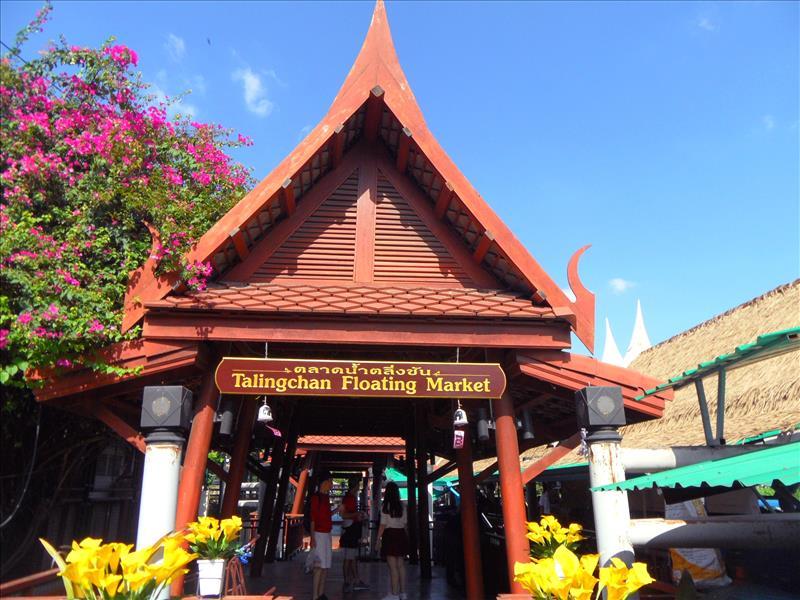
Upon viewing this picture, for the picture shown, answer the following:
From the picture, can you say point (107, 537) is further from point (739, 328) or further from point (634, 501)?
point (739, 328)

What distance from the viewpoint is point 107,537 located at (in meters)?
9.29

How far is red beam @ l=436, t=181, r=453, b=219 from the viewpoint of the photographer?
22.4 feet

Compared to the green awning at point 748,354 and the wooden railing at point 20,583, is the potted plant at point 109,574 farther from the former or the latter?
the green awning at point 748,354

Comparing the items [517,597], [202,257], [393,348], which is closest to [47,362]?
[202,257]

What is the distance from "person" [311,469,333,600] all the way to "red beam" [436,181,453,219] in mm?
4577

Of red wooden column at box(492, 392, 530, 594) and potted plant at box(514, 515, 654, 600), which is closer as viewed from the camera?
potted plant at box(514, 515, 654, 600)

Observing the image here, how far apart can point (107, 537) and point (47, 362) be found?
517cm

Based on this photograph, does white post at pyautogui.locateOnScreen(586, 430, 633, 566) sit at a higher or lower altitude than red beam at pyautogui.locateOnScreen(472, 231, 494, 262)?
lower

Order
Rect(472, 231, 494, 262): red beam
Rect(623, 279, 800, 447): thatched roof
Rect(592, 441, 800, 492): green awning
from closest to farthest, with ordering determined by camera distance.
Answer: Rect(592, 441, 800, 492): green awning < Rect(472, 231, 494, 262): red beam < Rect(623, 279, 800, 447): thatched roof

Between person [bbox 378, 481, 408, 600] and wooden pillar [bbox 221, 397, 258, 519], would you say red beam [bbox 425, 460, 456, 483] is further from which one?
wooden pillar [bbox 221, 397, 258, 519]

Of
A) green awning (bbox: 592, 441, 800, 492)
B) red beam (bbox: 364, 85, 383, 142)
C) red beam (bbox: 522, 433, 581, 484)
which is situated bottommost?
green awning (bbox: 592, 441, 800, 492)

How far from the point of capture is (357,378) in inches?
250

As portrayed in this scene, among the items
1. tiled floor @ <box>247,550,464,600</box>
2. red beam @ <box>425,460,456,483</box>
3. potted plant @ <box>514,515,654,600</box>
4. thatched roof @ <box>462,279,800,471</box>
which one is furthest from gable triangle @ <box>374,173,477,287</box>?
thatched roof @ <box>462,279,800,471</box>

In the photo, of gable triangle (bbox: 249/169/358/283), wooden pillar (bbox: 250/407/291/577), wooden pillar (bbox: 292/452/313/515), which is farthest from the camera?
wooden pillar (bbox: 292/452/313/515)
